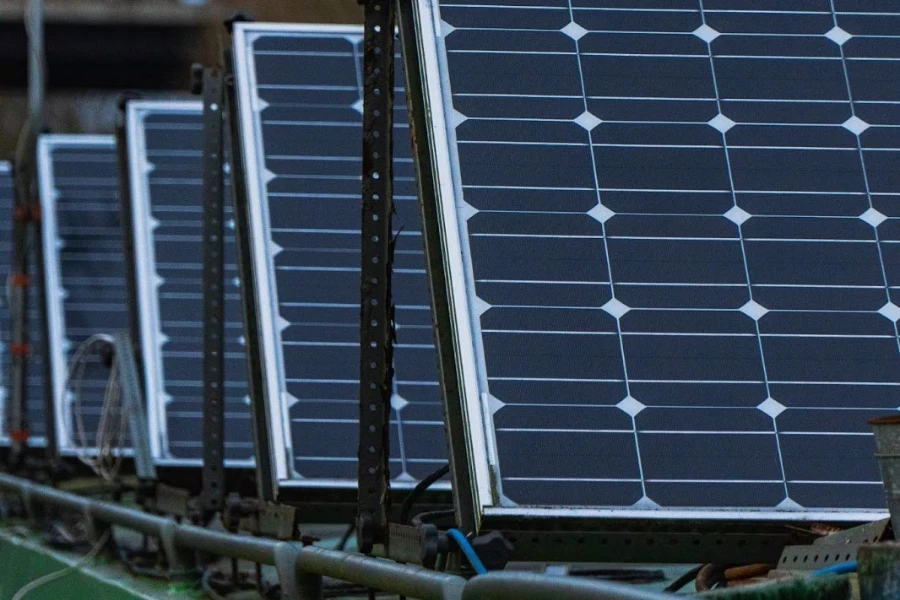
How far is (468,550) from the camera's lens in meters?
5.57

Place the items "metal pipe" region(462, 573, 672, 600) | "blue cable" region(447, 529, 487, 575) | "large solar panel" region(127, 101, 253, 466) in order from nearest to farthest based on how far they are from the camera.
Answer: "metal pipe" region(462, 573, 672, 600) < "blue cable" region(447, 529, 487, 575) < "large solar panel" region(127, 101, 253, 466)

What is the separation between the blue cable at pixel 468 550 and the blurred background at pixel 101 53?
3358 centimetres

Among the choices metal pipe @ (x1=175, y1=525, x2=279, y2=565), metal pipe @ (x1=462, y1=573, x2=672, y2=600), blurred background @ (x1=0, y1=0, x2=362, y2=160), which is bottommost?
metal pipe @ (x1=462, y1=573, x2=672, y2=600)

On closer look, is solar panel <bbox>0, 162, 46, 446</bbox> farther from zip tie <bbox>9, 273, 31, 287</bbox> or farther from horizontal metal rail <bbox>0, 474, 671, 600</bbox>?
horizontal metal rail <bbox>0, 474, 671, 600</bbox>

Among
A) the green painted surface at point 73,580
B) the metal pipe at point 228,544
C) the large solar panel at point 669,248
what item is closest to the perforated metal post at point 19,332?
the green painted surface at point 73,580

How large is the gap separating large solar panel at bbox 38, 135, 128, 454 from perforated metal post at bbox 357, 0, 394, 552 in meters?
9.99

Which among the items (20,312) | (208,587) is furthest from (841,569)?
(20,312)

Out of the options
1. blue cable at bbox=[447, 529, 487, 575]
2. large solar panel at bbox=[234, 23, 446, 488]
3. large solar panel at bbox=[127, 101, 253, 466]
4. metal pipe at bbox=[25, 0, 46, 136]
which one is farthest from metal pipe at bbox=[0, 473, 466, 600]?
metal pipe at bbox=[25, 0, 46, 136]

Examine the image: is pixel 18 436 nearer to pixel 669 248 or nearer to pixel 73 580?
pixel 73 580

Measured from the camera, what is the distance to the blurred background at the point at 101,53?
40219mm

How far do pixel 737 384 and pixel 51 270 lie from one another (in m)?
12.2

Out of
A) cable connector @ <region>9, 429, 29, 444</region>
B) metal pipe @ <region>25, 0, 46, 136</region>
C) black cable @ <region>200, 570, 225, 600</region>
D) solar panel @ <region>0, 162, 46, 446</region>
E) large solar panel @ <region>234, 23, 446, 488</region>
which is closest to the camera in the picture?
black cable @ <region>200, 570, 225, 600</region>

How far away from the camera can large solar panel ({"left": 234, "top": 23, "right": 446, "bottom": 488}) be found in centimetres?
906

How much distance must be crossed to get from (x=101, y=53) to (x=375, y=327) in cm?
3695
